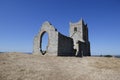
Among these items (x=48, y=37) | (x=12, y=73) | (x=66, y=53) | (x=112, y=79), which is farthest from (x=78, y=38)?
(x=12, y=73)

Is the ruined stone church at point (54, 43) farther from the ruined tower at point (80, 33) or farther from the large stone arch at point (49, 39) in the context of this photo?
the ruined tower at point (80, 33)

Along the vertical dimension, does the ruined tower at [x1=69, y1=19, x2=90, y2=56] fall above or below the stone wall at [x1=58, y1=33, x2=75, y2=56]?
above

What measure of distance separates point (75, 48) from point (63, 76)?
25.7m

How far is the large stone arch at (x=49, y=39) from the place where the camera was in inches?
1125

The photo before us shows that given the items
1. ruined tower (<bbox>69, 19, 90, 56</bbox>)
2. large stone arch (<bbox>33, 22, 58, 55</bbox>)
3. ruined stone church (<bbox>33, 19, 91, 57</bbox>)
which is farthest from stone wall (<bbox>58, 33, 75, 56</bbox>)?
ruined tower (<bbox>69, 19, 90, 56</bbox>)

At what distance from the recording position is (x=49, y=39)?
2948 centimetres

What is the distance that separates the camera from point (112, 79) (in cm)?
1459

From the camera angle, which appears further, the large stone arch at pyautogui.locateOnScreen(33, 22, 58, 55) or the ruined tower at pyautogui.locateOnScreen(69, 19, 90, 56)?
the ruined tower at pyautogui.locateOnScreen(69, 19, 90, 56)

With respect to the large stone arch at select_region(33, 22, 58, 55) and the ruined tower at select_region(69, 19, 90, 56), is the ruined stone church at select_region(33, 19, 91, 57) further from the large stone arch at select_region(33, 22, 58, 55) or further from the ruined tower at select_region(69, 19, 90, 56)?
the ruined tower at select_region(69, 19, 90, 56)

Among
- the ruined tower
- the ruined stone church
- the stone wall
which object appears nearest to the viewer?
the ruined stone church

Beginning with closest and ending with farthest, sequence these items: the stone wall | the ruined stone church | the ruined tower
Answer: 1. the ruined stone church
2. the stone wall
3. the ruined tower

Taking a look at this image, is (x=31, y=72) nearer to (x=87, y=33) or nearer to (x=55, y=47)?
(x=55, y=47)

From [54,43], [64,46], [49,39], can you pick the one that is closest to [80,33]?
[64,46]

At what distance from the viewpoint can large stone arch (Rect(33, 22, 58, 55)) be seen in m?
28.6
